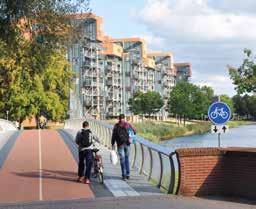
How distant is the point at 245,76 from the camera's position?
24.5 metres

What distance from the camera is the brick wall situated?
14969 millimetres

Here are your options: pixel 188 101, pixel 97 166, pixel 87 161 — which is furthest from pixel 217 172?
pixel 188 101

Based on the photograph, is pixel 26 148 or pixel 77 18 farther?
pixel 26 148

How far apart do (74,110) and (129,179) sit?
4671 centimetres

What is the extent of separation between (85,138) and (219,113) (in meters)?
3.52

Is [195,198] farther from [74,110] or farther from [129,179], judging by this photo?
[74,110]

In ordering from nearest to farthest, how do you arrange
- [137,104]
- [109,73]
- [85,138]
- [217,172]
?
[217,172]
[85,138]
[137,104]
[109,73]

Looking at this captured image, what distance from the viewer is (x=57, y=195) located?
15.0 m

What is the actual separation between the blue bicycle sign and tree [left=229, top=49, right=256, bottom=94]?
7599mm

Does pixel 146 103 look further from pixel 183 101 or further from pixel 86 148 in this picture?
pixel 86 148

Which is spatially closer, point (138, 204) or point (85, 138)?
point (138, 204)

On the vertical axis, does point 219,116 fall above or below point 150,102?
below

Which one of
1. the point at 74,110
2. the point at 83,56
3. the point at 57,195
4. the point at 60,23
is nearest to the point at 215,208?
the point at 57,195

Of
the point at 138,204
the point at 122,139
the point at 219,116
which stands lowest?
the point at 138,204
